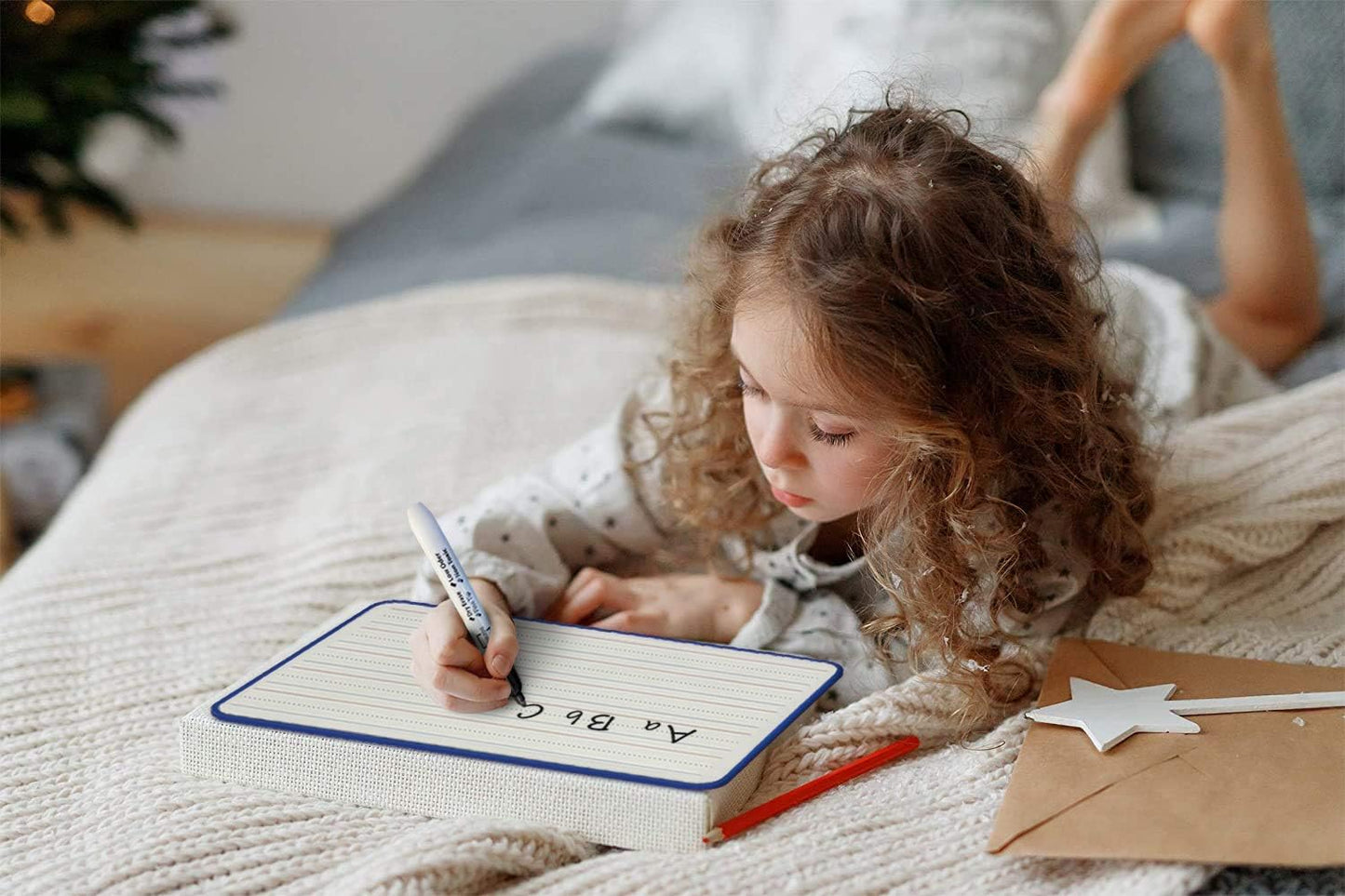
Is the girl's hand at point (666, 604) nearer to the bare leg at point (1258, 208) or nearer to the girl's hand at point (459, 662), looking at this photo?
the girl's hand at point (459, 662)

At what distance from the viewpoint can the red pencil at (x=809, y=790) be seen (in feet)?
2.30

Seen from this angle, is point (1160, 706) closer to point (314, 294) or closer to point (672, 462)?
point (672, 462)

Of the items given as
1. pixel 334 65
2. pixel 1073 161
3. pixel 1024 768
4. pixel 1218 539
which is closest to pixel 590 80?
pixel 334 65

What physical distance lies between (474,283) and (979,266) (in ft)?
2.68

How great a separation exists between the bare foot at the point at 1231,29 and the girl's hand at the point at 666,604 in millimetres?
603

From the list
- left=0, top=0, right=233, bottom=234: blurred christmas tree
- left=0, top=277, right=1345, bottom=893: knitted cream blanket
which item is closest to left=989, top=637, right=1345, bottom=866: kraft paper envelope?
left=0, top=277, right=1345, bottom=893: knitted cream blanket

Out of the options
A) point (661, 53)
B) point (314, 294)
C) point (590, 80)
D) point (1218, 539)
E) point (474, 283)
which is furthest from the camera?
point (590, 80)

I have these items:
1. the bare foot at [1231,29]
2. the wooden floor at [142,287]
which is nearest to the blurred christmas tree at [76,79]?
the wooden floor at [142,287]

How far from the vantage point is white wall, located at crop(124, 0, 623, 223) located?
2566 millimetres

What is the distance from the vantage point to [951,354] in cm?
76

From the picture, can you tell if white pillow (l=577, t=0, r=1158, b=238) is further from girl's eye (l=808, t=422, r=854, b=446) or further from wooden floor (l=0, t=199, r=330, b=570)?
wooden floor (l=0, t=199, r=330, b=570)

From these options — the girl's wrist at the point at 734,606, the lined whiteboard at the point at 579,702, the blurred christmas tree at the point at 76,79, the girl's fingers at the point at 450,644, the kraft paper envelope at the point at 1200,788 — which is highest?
the blurred christmas tree at the point at 76,79

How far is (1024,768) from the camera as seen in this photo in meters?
0.72

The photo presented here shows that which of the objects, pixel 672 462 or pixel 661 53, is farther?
pixel 661 53
